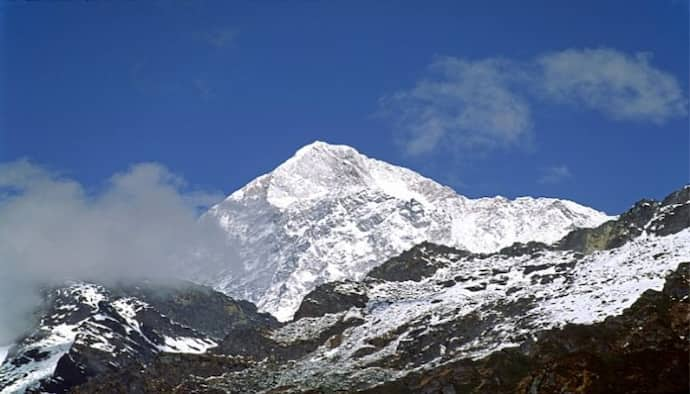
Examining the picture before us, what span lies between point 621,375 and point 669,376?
15.7m

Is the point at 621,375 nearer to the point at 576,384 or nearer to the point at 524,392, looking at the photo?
the point at 576,384

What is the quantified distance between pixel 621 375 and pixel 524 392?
38480 mm

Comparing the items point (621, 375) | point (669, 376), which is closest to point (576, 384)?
point (621, 375)

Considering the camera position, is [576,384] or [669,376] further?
[576,384]

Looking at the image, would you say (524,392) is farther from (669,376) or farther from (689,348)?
(669,376)

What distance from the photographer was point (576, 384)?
170 meters

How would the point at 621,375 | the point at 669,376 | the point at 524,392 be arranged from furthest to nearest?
the point at 524,392 < the point at 621,375 < the point at 669,376

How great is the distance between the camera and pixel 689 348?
166 metres

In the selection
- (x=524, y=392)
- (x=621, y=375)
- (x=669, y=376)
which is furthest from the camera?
(x=524, y=392)

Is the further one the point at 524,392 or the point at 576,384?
the point at 524,392

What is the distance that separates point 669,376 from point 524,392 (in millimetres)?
54151

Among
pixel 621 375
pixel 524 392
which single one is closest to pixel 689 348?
pixel 621 375

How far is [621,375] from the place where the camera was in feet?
526

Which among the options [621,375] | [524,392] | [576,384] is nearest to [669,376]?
[621,375]
